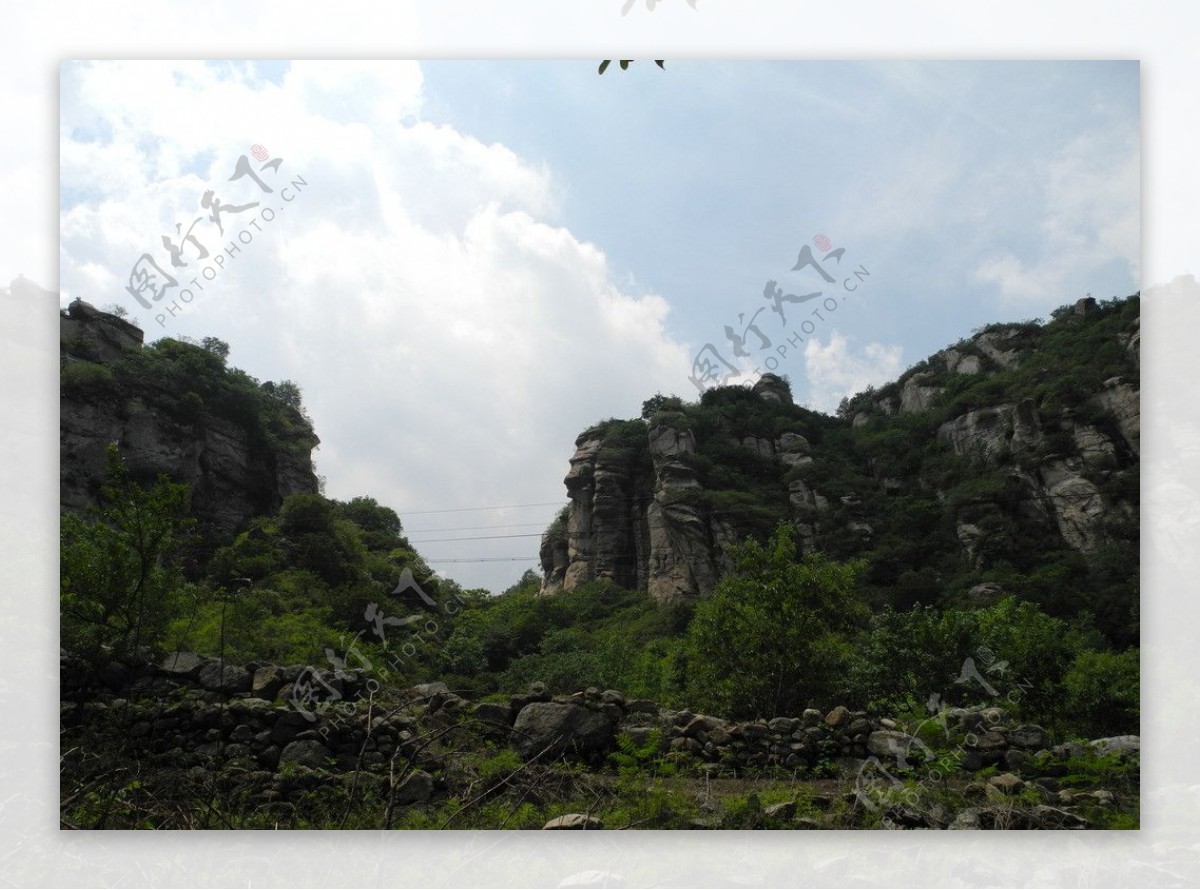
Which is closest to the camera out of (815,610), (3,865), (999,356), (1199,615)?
(3,865)

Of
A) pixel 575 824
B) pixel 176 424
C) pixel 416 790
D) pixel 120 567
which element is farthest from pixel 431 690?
pixel 176 424

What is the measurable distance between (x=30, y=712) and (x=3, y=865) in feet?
2.32

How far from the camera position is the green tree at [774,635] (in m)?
5.48

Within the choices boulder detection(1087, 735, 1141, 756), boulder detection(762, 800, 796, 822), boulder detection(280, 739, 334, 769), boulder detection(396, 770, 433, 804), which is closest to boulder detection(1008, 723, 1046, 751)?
boulder detection(1087, 735, 1141, 756)

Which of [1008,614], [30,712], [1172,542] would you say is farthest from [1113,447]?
[30,712]

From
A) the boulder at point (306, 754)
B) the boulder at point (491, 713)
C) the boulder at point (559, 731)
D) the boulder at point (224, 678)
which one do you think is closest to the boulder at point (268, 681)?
the boulder at point (224, 678)

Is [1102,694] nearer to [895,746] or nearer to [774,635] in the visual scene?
[895,746]

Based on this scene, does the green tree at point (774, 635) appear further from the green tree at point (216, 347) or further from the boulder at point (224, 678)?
the green tree at point (216, 347)

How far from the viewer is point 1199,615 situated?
4.34m

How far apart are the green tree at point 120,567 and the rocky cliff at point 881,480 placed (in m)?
2.41

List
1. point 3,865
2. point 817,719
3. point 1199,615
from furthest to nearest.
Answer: point 817,719
point 1199,615
point 3,865

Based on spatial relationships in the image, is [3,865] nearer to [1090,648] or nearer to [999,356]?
[1090,648]

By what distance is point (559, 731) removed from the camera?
4555 millimetres

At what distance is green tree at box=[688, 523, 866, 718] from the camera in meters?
5.48
